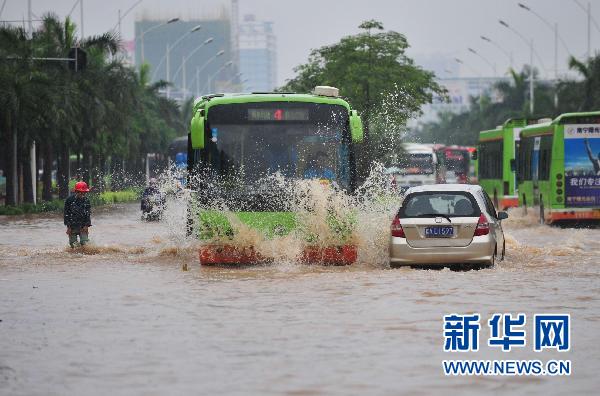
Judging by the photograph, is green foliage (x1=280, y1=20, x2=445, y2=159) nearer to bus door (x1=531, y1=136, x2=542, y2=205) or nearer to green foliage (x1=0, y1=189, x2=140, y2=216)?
green foliage (x1=0, y1=189, x2=140, y2=216)

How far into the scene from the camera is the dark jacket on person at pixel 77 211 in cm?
2669

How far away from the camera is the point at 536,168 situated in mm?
40094

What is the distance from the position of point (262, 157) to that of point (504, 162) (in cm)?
2439

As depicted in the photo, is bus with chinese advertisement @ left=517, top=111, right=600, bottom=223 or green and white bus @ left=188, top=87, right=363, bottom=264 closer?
green and white bus @ left=188, top=87, right=363, bottom=264

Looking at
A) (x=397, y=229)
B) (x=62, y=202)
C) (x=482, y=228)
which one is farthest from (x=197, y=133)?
(x=62, y=202)

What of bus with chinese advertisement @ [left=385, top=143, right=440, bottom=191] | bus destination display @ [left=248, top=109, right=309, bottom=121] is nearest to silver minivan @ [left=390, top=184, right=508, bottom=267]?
bus destination display @ [left=248, top=109, right=309, bottom=121]

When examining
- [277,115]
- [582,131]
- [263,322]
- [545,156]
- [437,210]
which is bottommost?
[263,322]

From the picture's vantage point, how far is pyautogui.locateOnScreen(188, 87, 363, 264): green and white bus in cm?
2342

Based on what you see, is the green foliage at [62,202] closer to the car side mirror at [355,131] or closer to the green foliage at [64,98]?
the green foliage at [64,98]

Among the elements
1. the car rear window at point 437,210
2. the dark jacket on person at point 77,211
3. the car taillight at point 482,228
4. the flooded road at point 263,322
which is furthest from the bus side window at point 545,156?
the car taillight at point 482,228

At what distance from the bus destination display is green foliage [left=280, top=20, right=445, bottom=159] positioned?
38.3m

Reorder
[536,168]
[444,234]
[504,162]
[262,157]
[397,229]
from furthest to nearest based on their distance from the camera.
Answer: [504,162] < [536,168] < [262,157] < [397,229] < [444,234]

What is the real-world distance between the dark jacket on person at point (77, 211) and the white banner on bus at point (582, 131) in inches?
575

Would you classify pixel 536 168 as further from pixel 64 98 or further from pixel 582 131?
pixel 64 98
